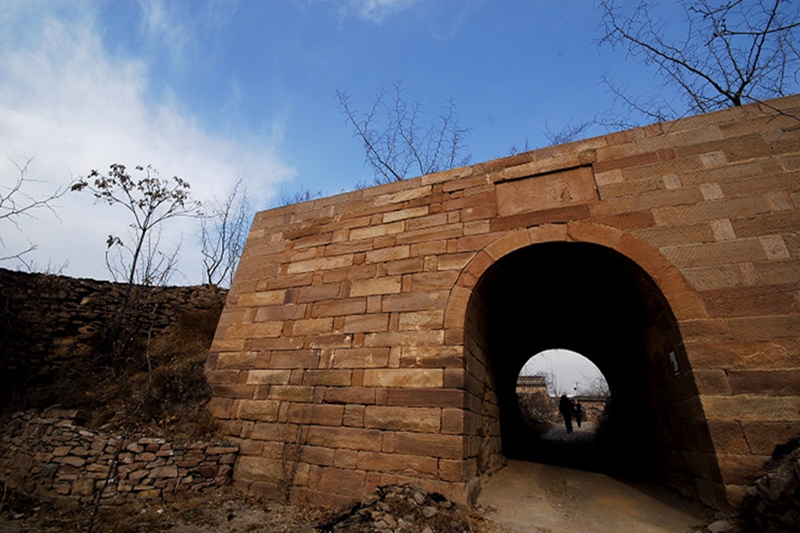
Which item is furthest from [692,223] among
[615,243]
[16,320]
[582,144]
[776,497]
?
[16,320]

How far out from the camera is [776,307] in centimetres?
319

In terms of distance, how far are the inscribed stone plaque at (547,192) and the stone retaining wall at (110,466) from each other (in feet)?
14.5

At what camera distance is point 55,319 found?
7.29 metres

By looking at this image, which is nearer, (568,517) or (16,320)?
(568,517)

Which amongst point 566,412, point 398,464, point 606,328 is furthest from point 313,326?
point 566,412

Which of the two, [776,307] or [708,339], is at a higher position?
[776,307]

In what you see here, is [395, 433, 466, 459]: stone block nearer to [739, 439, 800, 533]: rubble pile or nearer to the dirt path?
the dirt path

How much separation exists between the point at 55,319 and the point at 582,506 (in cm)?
947

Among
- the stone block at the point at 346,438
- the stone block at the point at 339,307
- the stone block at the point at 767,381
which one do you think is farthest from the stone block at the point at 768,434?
the stone block at the point at 339,307

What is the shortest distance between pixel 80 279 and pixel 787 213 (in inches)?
461

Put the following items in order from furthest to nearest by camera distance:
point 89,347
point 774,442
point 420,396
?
point 89,347, point 420,396, point 774,442

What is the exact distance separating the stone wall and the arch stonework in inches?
163

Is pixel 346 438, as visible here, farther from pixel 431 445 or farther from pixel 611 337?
pixel 611 337

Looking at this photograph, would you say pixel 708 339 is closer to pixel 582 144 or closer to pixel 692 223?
pixel 692 223
